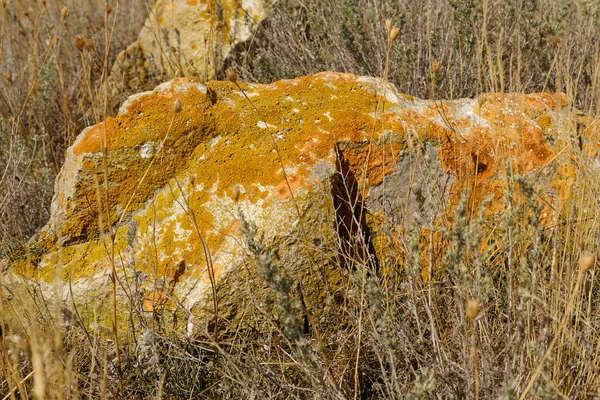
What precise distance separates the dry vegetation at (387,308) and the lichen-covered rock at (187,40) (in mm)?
169

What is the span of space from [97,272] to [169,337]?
1.21ft

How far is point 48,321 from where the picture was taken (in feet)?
6.04

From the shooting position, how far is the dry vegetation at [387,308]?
1397mm

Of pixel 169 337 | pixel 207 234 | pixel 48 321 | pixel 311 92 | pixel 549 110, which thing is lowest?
pixel 169 337

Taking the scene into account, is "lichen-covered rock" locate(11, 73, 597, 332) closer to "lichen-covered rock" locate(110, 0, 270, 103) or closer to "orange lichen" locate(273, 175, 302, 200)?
"orange lichen" locate(273, 175, 302, 200)

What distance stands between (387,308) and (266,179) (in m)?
0.66

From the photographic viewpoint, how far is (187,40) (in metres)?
4.05

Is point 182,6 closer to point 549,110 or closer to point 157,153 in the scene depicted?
point 157,153

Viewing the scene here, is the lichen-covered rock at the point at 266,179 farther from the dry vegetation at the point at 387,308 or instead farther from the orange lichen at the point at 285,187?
the dry vegetation at the point at 387,308

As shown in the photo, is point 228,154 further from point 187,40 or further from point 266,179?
point 187,40

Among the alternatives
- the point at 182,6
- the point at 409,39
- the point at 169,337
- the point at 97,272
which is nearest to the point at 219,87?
the point at 97,272

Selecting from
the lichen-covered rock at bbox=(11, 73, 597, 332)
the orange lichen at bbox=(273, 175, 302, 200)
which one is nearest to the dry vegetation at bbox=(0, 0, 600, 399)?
the lichen-covered rock at bbox=(11, 73, 597, 332)

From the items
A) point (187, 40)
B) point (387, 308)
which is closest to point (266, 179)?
point (387, 308)

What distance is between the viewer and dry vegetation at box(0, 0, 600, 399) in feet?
4.58
